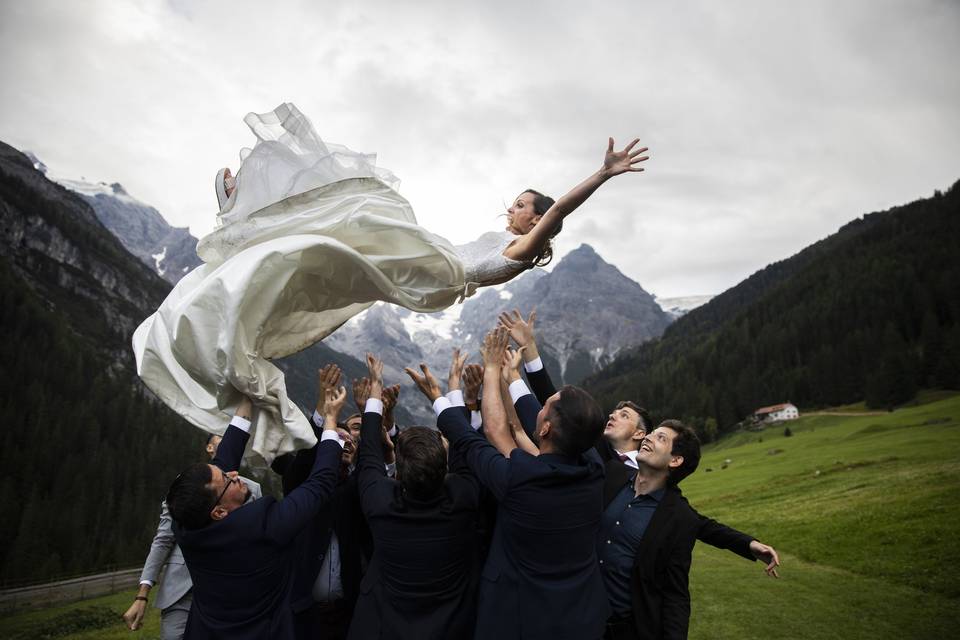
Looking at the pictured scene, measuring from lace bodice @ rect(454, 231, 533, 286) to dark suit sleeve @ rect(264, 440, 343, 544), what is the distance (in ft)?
5.12

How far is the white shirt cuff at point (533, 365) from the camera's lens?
4.06m

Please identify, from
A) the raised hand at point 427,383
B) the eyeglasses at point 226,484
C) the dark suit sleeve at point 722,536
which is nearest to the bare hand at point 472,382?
the raised hand at point 427,383

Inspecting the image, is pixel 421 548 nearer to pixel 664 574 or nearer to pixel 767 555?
pixel 664 574

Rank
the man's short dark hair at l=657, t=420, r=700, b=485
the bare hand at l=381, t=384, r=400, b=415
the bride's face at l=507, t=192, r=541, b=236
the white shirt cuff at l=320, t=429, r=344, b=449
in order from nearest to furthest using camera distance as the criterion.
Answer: the white shirt cuff at l=320, t=429, r=344, b=449 < the man's short dark hair at l=657, t=420, r=700, b=485 < the bare hand at l=381, t=384, r=400, b=415 < the bride's face at l=507, t=192, r=541, b=236

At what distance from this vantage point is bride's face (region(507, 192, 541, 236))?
454 cm

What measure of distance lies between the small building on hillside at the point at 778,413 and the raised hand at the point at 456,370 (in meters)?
96.4

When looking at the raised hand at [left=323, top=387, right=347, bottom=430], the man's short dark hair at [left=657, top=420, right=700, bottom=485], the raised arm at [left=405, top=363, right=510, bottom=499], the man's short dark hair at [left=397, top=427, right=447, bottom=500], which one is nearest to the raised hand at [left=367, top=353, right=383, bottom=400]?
the raised hand at [left=323, top=387, right=347, bottom=430]

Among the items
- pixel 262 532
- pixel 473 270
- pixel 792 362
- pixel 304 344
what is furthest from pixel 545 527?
pixel 792 362

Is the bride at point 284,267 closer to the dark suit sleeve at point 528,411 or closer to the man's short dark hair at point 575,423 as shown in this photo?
the dark suit sleeve at point 528,411

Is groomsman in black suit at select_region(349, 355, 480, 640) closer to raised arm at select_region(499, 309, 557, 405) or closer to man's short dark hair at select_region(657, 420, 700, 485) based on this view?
raised arm at select_region(499, 309, 557, 405)

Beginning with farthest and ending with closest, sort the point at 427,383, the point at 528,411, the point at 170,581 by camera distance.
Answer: the point at 170,581 < the point at 427,383 < the point at 528,411

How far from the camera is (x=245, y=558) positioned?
10.8 feet

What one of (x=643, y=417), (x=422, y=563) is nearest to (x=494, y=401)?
(x=422, y=563)

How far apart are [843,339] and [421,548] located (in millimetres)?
116071
